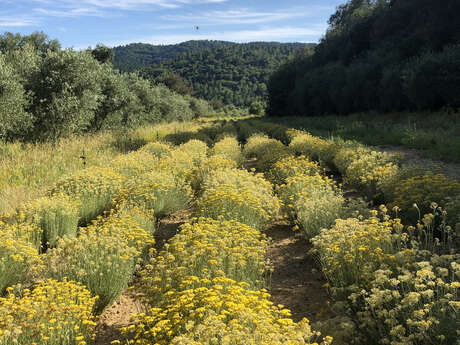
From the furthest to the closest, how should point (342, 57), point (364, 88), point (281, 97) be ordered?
1. point (281, 97)
2. point (342, 57)
3. point (364, 88)

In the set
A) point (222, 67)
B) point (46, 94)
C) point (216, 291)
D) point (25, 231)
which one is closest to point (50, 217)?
point (25, 231)

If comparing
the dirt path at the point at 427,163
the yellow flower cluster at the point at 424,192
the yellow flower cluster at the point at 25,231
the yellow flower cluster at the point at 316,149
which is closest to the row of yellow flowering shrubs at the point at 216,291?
the yellow flower cluster at the point at 25,231

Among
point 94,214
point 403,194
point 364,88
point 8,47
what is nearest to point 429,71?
point 364,88

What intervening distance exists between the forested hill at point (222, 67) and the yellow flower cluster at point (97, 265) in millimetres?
104828

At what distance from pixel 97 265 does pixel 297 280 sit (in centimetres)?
265

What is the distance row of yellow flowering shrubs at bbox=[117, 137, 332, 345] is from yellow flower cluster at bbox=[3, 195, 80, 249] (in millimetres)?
2191

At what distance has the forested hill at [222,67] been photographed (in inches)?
4641

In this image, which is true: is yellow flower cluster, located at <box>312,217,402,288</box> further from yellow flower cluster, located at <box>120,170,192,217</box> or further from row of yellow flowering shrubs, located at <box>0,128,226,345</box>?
yellow flower cluster, located at <box>120,170,192,217</box>

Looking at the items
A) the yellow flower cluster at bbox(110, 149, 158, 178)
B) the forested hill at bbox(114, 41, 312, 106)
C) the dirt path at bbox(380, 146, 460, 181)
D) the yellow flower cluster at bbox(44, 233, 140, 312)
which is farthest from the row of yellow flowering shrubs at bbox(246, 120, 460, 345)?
the forested hill at bbox(114, 41, 312, 106)

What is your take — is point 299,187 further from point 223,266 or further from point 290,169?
point 223,266

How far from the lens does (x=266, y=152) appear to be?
13.4 m

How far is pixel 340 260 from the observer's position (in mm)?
3941

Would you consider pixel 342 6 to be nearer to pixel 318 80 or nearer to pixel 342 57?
pixel 342 57

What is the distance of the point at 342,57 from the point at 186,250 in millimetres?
45840
